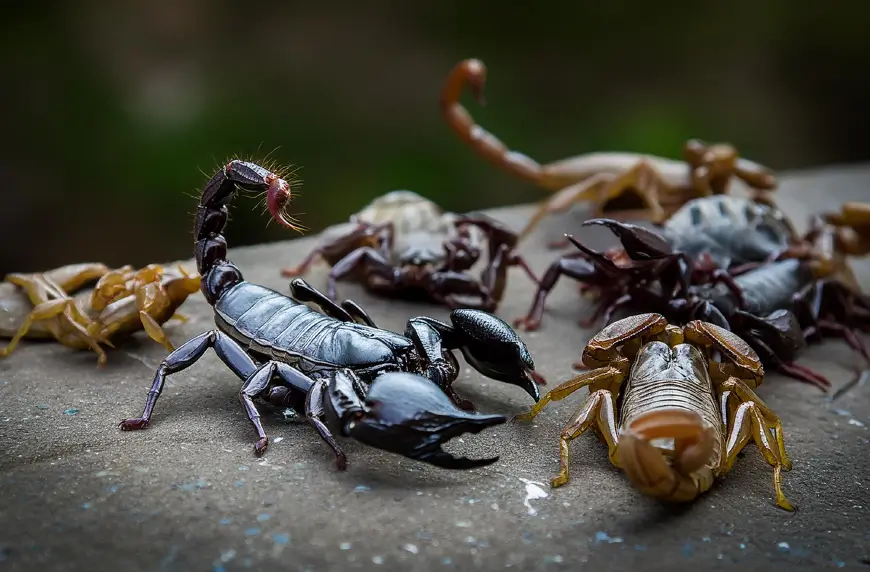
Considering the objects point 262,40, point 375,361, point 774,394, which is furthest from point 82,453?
point 262,40

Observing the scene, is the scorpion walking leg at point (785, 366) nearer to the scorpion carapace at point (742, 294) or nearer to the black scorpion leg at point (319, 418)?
the scorpion carapace at point (742, 294)

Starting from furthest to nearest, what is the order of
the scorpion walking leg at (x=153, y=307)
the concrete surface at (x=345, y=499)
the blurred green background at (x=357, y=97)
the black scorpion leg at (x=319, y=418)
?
the blurred green background at (x=357, y=97) < the scorpion walking leg at (x=153, y=307) < the black scorpion leg at (x=319, y=418) < the concrete surface at (x=345, y=499)

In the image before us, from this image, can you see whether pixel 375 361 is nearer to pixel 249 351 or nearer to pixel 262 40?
pixel 249 351

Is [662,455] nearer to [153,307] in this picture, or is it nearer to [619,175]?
[153,307]

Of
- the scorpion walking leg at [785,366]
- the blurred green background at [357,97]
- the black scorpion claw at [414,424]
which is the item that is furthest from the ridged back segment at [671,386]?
the blurred green background at [357,97]

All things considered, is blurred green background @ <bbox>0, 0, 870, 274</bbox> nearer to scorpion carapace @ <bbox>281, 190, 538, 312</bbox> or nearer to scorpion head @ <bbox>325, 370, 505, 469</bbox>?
scorpion carapace @ <bbox>281, 190, 538, 312</bbox>

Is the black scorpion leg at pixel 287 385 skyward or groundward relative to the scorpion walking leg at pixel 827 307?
skyward
